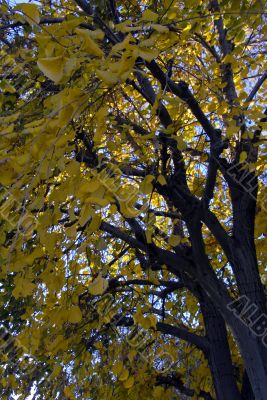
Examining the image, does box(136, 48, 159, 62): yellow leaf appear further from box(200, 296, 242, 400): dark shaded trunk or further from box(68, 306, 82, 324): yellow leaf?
box(200, 296, 242, 400): dark shaded trunk

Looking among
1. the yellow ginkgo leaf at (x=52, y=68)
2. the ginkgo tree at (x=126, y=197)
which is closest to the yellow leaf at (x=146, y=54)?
the ginkgo tree at (x=126, y=197)

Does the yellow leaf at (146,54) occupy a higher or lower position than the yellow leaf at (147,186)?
higher

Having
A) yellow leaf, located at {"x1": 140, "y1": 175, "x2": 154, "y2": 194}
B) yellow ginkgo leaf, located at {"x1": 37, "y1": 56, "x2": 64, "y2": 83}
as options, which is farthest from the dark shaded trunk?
yellow ginkgo leaf, located at {"x1": 37, "y1": 56, "x2": 64, "y2": 83}

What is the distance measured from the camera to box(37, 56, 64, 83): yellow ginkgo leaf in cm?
137

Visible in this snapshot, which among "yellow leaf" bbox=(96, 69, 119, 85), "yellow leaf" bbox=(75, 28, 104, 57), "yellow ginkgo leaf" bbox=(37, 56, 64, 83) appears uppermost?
"yellow leaf" bbox=(75, 28, 104, 57)

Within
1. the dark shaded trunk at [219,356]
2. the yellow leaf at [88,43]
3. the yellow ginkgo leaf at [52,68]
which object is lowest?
the dark shaded trunk at [219,356]

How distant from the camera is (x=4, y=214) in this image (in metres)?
1.92

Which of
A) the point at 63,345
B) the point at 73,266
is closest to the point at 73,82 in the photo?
the point at 73,266

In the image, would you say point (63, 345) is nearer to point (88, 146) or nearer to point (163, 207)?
point (88, 146)

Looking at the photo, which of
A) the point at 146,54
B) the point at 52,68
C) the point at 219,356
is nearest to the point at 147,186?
the point at 146,54

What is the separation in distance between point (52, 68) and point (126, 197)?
0.60 m

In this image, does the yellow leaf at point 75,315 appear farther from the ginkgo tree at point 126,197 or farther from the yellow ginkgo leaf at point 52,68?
the yellow ginkgo leaf at point 52,68

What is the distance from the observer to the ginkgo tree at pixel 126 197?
1784 millimetres

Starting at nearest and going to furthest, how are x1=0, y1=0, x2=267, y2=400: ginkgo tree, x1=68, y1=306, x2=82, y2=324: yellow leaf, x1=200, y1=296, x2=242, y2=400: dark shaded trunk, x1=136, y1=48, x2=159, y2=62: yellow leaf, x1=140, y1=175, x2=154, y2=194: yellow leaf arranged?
x1=136, y1=48, x2=159, y2=62: yellow leaf < x1=0, y1=0, x2=267, y2=400: ginkgo tree < x1=140, y1=175, x2=154, y2=194: yellow leaf < x1=68, y1=306, x2=82, y2=324: yellow leaf < x1=200, y1=296, x2=242, y2=400: dark shaded trunk
